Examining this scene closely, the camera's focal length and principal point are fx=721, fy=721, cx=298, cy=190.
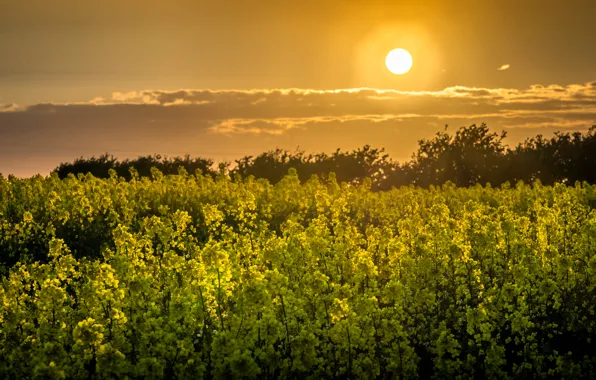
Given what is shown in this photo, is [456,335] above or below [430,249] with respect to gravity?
below

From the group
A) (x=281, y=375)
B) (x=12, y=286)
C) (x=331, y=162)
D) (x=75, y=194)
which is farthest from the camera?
(x=331, y=162)

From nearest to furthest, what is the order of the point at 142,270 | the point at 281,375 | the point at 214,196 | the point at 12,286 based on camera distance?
1. the point at 281,375
2. the point at 12,286
3. the point at 142,270
4. the point at 214,196

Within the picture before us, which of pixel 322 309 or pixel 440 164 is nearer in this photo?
pixel 322 309

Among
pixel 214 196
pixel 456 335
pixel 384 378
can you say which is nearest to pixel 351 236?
pixel 456 335

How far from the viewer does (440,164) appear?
46094 mm

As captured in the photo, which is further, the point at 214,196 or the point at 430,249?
the point at 214,196

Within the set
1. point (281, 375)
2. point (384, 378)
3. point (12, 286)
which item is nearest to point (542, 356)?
point (384, 378)

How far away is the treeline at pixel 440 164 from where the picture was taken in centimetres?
4256

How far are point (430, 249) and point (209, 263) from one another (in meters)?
3.64

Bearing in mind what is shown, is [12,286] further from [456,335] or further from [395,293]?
[456,335]

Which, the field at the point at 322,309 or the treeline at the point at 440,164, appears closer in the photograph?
the field at the point at 322,309

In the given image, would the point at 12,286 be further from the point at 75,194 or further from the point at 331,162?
the point at 331,162

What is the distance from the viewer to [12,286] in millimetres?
8984

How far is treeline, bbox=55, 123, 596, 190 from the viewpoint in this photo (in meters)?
42.6
